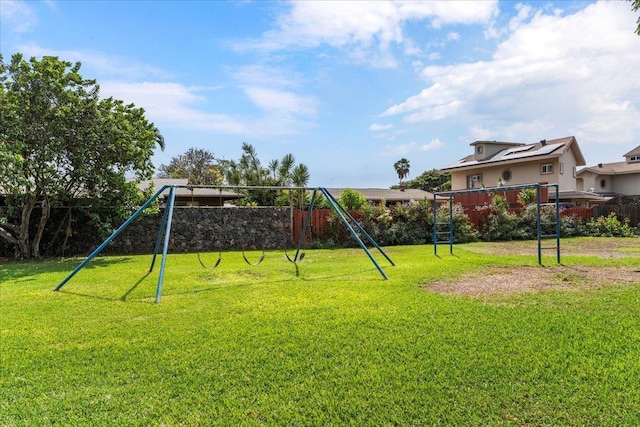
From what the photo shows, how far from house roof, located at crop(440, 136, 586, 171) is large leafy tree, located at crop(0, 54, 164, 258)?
24.9 metres

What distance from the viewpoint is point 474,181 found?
33000 mm

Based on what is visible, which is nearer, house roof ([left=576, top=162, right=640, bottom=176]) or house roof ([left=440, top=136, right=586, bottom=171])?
house roof ([left=440, top=136, right=586, bottom=171])

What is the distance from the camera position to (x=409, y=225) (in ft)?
55.2

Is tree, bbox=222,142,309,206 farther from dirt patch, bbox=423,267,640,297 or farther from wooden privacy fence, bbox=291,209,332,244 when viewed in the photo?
dirt patch, bbox=423,267,640,297

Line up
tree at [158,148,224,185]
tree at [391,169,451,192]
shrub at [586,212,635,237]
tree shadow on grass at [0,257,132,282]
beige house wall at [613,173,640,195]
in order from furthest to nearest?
1. tree at [391,169,451,192]
2. tree at [158,148,224,185]
3. beige house wall at [613,173,640,195]
4. shrub at [586,212,635,237]
5. tree shadow on grass at [0,257,132,282]

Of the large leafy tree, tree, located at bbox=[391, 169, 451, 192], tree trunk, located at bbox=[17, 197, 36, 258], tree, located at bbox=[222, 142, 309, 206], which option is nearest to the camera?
the large leafy tree

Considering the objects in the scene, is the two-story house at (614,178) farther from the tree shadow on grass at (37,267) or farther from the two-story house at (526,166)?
the tree shadow on grass at (37,267)

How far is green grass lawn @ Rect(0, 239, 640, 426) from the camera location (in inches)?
119

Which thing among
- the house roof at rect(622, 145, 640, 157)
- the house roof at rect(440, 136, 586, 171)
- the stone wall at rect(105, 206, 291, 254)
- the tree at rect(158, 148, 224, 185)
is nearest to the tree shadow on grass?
the stone wall at rect(105, 206, 291, 254)

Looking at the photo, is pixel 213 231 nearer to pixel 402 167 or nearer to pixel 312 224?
pixel 312 224

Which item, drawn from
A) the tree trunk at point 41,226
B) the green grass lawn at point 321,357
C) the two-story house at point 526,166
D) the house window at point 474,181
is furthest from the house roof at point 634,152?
the tree trunk at point 41,226

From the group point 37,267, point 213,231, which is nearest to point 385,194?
point 213,231

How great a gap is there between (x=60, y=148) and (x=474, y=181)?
29.1 m

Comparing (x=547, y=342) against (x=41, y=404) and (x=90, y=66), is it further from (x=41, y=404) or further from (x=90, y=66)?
(x=90, y=66)
